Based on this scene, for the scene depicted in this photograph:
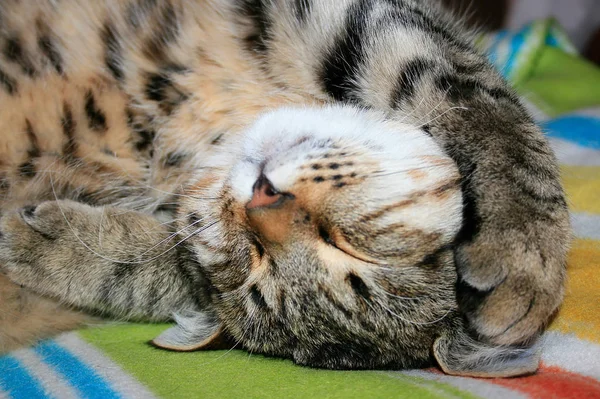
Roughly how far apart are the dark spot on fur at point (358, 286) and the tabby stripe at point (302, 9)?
64cm

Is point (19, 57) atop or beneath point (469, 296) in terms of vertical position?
beneath

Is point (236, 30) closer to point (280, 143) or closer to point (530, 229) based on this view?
point (280, 143)

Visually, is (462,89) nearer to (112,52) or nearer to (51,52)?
(112,52)

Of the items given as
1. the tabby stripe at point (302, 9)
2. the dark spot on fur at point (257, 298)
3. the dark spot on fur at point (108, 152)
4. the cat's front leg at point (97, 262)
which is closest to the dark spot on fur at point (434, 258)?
the dark spot on fur at point (257, 298)

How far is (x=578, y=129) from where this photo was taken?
2.03 meters

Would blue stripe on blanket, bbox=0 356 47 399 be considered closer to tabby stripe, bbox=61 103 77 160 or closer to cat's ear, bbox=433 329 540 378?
tabby stripe, bbox=61 103 77 160

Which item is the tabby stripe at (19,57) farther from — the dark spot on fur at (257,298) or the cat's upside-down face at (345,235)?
the dark spot on fur at (257,298)

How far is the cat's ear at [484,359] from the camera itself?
110 centimetres

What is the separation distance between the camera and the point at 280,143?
1.23 meters

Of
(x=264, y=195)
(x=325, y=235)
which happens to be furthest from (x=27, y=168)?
(x=325, y=235)

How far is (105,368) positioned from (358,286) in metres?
0.51

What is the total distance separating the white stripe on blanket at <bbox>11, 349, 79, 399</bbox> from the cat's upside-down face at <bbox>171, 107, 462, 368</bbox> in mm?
372

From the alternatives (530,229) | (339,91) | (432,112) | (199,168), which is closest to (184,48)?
(199,168)

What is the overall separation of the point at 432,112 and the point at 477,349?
462 mm
